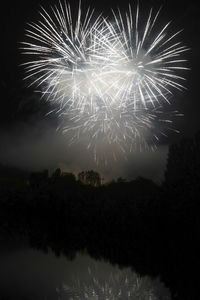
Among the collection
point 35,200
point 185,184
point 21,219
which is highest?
point 185,184

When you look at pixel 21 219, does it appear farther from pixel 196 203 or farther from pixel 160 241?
pixel 196 203

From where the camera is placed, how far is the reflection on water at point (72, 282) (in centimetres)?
2073

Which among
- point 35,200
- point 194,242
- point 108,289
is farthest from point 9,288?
point 35,200

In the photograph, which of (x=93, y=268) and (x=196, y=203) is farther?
(x=196, y=203)

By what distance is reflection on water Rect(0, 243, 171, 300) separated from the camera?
20734 millimetres

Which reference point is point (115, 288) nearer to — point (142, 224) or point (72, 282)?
point (72, 282)

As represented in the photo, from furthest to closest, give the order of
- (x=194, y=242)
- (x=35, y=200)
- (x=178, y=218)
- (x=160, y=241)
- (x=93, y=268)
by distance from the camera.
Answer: (x=35, y=200)
(x=160, y=241)
(x=178, y=218)
(x=194, y=242)
(x=93, y=268)

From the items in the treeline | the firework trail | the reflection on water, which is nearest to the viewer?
the firework trail

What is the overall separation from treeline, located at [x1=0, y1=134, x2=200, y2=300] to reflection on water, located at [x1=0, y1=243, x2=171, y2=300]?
191 centimetres

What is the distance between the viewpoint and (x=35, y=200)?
292 ft

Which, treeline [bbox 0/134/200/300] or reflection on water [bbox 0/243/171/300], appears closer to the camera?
reflection on water [bbox 0/243/171/300]

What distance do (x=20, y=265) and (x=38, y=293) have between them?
1217cm

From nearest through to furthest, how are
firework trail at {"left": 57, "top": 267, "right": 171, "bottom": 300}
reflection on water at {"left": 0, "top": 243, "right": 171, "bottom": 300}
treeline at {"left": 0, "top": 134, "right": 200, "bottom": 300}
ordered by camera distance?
firework trail at {"left": 57, "top": 267, "right": 171, "bottom": 300} → reflection on water at {"left": 0, "top": 243, "right": 171, "bottom": 300} → treeline at {"left": 0, "top": 134, "right": 200, "bottom": 300}

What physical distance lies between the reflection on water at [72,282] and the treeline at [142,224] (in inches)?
75.3
